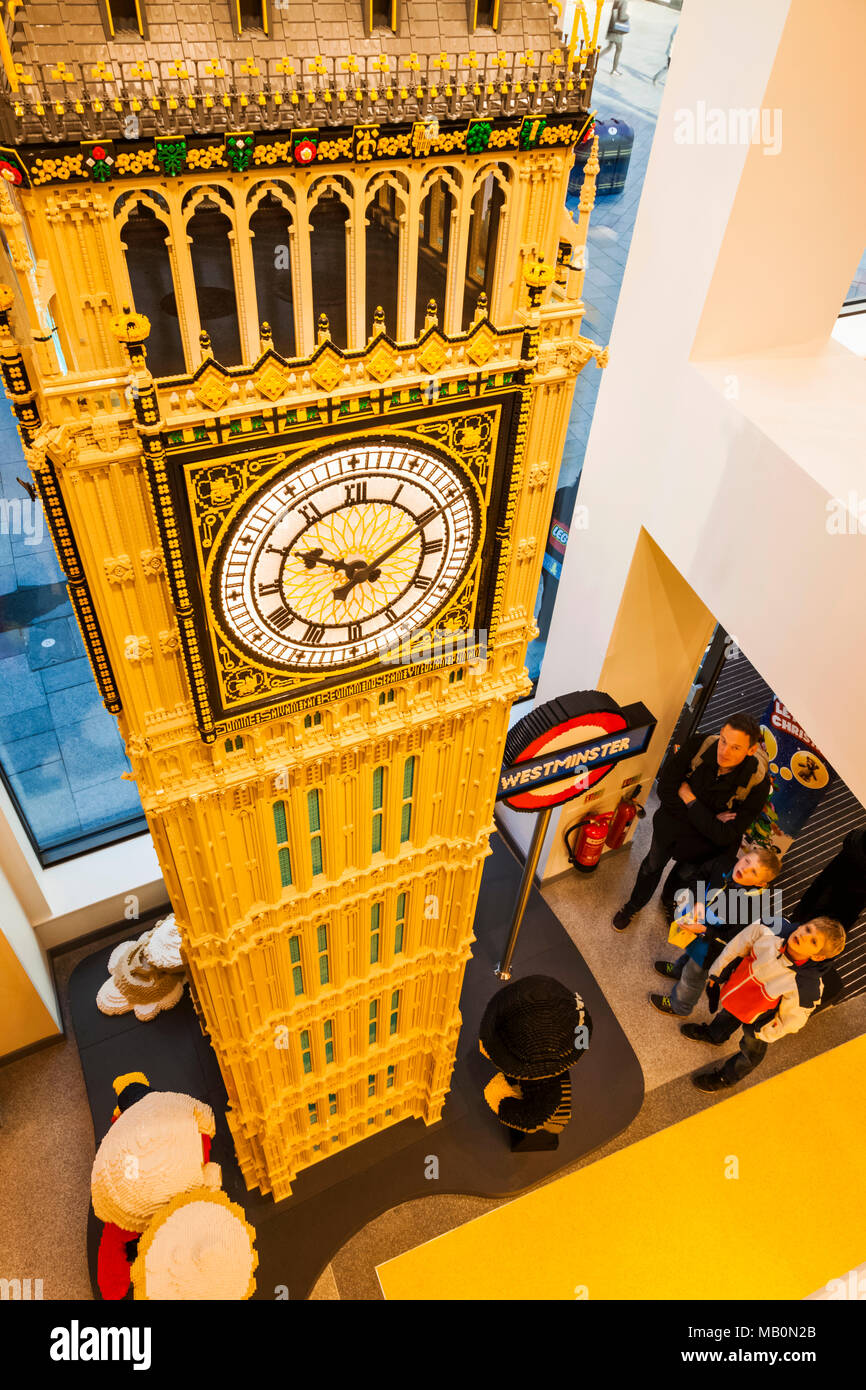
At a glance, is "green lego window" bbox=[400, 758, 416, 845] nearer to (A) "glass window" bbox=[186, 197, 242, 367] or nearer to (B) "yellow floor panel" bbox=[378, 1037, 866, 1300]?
(A) "glass window" bbox=[186, 197, 242, 367]

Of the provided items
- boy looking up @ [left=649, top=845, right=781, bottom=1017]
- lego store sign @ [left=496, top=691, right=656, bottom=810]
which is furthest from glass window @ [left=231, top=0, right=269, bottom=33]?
boy looking up @ [left=649, top=845, right=781, bottom=1017]

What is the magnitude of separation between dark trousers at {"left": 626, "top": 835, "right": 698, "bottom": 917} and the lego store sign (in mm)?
3433

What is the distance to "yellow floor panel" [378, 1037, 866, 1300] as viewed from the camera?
9523 millimetres

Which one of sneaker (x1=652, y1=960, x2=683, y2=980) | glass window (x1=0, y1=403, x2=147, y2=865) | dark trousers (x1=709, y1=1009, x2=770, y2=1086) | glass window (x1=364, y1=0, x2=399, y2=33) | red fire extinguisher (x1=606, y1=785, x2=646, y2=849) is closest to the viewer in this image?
glass window (x1=364, y1=0, x2=399, y2=33)

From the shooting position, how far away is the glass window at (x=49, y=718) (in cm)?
1041

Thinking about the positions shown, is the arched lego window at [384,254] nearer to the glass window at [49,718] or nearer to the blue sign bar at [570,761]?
the blue sign bar at [570,761]

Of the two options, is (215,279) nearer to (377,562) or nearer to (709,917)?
(377,562)

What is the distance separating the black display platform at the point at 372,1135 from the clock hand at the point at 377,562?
7.14 metres

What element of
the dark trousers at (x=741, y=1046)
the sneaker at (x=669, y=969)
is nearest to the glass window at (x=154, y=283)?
the dark trousers at (x=741, y=1046)

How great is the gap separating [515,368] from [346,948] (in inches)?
208

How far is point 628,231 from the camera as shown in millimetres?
10328

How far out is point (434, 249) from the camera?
5027 millimetres

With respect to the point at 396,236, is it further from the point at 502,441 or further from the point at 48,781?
Result: the point at 48,781
